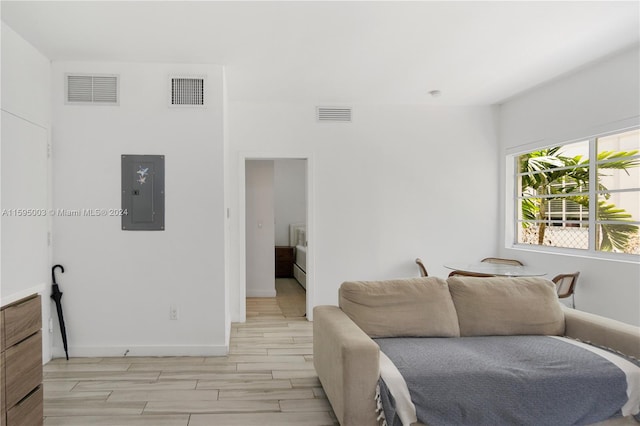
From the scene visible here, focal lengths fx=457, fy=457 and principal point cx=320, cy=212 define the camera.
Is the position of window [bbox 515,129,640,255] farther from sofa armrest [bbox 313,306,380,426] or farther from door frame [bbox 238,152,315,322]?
sofa armrest [bbox 313,306,380,426]

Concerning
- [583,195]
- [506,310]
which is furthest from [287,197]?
[506,310]

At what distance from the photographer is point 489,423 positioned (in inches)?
90.9

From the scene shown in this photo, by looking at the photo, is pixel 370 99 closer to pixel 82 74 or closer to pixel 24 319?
pixel 82 74

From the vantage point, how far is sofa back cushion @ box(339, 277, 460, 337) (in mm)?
3014

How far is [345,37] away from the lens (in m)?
3.50

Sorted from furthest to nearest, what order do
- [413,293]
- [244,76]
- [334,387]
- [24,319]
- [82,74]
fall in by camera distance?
1. [244,76]
2. [82,74]
3. [413,293]
4. [334,387]
5. [24,319]

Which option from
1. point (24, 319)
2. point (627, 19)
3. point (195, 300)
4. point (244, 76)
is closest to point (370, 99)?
point (244, 76)

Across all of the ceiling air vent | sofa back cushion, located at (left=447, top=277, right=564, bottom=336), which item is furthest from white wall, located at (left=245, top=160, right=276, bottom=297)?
sofa back cushion, located at (left=447, top=277, right=564, bottom=336)

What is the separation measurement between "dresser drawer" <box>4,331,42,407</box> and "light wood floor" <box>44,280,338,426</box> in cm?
62

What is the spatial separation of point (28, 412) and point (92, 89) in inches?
111

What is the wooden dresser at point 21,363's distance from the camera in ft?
6.83

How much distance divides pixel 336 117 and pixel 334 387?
141 inches

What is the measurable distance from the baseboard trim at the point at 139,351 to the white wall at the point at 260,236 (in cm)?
283

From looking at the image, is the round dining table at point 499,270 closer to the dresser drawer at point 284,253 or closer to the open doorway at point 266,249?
the open doorway at point 266,249
